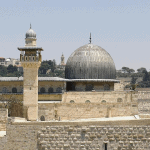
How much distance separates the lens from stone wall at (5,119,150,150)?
22.7 meters

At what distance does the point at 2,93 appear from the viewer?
34219mm

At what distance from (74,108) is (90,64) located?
535 centimetres

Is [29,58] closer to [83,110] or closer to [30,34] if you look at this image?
[30,34]

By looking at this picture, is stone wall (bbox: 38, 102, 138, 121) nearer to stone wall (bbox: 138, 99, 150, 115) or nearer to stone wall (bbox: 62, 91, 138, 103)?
stone wall (bbox: 62, 91, 138, 103)

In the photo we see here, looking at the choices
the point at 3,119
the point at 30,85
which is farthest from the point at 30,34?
the point at 3,119

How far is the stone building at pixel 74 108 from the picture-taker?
74.6 feet

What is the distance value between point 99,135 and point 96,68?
1346 centimetres

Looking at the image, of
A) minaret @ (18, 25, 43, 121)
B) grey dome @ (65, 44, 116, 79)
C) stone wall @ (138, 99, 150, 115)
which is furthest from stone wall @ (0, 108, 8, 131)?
stone wall @ (138, 99, 150, 115)

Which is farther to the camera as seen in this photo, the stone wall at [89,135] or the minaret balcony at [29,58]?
the minaret balcony at [29,58]

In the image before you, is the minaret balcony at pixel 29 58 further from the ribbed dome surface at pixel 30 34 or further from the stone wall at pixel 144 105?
the stone wall at pixel 144 105

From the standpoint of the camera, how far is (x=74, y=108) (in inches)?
1236

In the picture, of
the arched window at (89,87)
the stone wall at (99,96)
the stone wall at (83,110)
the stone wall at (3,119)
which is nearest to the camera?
the stone wall at (3,119)

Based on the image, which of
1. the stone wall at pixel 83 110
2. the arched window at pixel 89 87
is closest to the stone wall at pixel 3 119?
the stone wall at pixel 83 110

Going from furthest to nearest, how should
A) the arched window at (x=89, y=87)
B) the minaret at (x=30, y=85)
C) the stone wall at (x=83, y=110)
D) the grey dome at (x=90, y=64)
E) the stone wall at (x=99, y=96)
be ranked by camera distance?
the grey dome at (x=90, y=64) → the arched window at (x=89, y=87) → the stone wall at (x=99, y=96) → the stone wall at (x=83, y=110) → the minaret at (x=30, y=85)
